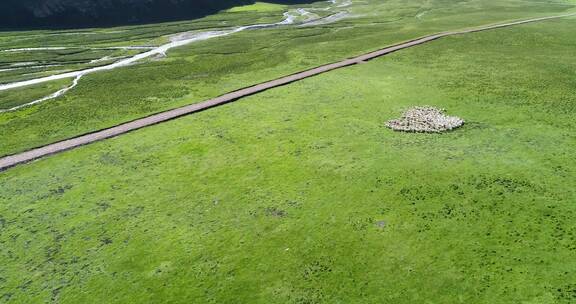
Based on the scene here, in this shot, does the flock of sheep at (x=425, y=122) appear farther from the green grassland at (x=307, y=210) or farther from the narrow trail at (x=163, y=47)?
the narrow trail at (x=163, y=47)

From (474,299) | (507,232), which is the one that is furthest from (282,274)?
(507,232)

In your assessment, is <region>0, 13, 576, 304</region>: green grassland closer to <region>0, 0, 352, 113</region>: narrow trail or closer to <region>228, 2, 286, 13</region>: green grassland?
<region>0, 0, 352, 113</region>: narrow trail

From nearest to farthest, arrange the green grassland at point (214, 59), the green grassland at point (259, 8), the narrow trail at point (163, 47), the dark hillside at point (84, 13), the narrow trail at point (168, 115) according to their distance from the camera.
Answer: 1. the narrow trail at point (168, 115)
2. the green grassland at point (214, 59)
3. the narrow trail at point (163, 47)
4. the dark hillside at point (84, 13)
5. the green grassland at point (259, 8)

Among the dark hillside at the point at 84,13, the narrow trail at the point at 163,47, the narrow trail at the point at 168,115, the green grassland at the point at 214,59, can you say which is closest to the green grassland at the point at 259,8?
the narrow trail at the point at 163,47

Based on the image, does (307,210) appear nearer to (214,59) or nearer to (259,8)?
(214,59)

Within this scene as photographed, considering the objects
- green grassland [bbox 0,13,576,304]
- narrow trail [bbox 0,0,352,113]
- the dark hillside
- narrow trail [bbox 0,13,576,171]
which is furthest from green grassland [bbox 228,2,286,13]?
green grassland [bbox 0,13,576,304]

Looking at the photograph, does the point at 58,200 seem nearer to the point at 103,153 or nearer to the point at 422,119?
the point at 103,153
